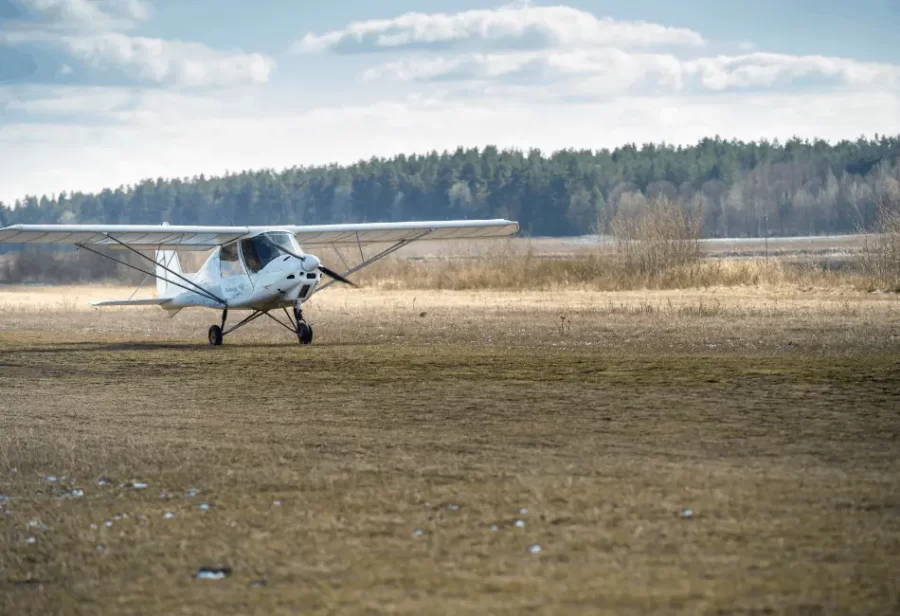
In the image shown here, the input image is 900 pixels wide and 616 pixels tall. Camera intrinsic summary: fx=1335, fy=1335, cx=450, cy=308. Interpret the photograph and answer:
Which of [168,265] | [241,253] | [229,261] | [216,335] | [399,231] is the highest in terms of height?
[399,231]

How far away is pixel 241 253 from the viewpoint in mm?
26938

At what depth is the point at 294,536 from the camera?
8.20m

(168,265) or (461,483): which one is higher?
(168,265)

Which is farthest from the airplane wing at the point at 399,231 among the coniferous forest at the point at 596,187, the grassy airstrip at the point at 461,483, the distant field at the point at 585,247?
the coniferous forest at the point at 596,187

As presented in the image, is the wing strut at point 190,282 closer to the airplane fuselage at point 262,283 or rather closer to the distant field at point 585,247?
the airplane fuselage at point 262,283

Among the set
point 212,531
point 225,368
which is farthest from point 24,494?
point 225,368

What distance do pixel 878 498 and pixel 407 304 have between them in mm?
32594

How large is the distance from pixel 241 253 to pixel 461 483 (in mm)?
17823

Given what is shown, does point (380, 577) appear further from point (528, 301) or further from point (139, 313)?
point (139, 313)

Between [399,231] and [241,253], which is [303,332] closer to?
[241,253]

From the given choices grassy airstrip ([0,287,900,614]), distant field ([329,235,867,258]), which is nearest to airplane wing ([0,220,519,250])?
grassy airstrip ([0,287,900,614])

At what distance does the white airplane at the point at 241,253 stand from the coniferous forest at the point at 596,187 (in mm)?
99064

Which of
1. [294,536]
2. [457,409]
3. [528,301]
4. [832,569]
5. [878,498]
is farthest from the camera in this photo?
[528,301]

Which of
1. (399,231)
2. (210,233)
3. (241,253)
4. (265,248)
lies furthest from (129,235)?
(399,231)
